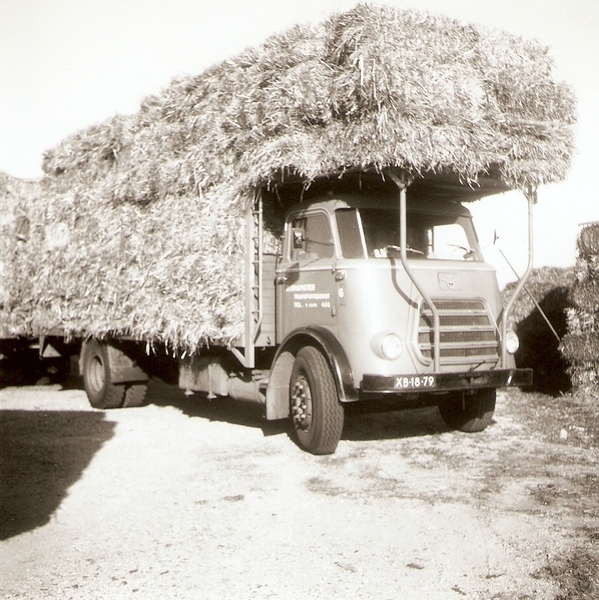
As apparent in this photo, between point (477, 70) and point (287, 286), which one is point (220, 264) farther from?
point (477, 70)

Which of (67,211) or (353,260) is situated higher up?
(67,211)

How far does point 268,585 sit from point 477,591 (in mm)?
1127

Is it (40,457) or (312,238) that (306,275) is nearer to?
(312,238)

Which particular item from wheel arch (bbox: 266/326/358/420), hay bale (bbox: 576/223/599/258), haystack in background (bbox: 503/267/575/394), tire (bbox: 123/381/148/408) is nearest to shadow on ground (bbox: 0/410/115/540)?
tire (bbox: 123/381/148/408)

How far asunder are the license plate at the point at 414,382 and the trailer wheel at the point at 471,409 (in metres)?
1.45

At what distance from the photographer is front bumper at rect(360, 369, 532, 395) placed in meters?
7.34

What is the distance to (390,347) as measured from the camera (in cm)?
769

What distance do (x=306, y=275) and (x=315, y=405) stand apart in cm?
144

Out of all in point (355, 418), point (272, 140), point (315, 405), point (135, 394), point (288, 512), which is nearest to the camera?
point (288, 512)

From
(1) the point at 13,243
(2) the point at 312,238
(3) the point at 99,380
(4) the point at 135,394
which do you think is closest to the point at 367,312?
(2) the point at 312,238

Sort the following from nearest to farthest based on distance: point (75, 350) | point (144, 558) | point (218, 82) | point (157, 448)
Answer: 1. point (144, 558)
2. point (157, 448)
3. point (218, 82)
4. point (75, 350)

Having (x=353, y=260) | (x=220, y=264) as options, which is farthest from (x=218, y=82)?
(x=353, y=260)

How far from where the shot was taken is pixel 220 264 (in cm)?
898

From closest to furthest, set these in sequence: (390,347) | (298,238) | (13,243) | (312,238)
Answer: (390,347) < (298,238) < (312,238) < (13,243)
